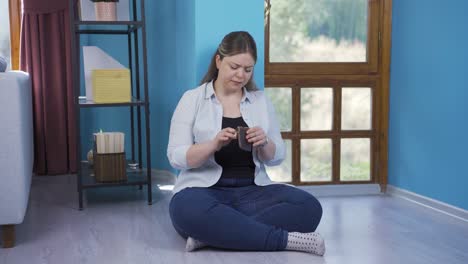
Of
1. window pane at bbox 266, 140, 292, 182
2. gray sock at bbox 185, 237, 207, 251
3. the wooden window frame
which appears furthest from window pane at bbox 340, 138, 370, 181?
the wooden window frame

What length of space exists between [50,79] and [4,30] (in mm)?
415

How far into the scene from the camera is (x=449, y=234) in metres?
2.42

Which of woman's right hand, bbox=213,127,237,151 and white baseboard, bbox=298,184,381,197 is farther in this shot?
white baseboard, bbox=298,184,381,197

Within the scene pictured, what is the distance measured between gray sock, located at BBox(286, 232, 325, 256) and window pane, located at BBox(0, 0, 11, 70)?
87.1 inches

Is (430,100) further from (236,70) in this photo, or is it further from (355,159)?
(236,70)

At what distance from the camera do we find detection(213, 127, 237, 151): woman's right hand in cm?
213

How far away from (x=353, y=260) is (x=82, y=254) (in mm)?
956

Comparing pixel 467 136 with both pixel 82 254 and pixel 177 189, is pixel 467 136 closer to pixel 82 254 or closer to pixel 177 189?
pixel 177 189

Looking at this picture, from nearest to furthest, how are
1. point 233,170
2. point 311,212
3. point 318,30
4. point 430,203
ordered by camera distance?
point 311,212, point 233,170, point 430,203, point 318,30

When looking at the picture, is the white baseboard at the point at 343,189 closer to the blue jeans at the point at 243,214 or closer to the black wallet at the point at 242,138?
the blue jeans at the point at 243,214

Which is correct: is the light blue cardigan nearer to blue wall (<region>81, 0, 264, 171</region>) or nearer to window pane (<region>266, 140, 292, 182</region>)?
blue wall (<region>81, 0, 264, 171</region>)

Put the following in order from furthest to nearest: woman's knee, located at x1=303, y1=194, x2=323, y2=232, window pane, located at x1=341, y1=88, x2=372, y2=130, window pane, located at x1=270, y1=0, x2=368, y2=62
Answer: window pane, located at x1=341, y1=88, x2=372, y2=130, window pane, located at x1=270, y1=0, x2=368, y2=62, woman's knee, located at x1=303, y1=194, x2=323, y2=232

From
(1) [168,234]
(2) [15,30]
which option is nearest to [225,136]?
(1) [168,234]

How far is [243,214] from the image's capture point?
2152 millimetres
